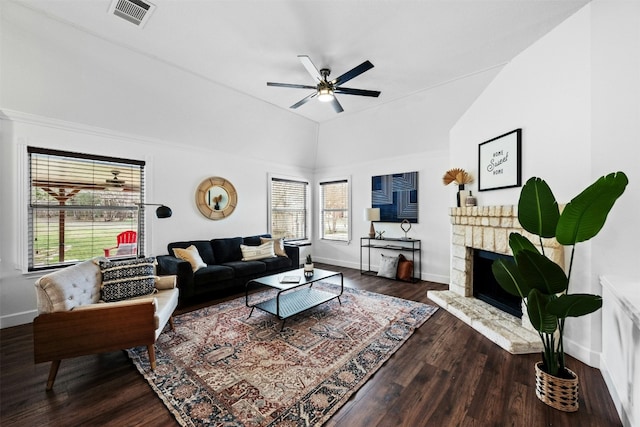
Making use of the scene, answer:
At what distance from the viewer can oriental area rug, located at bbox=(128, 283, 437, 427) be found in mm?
1754

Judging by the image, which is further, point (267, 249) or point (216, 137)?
point (267, 249)

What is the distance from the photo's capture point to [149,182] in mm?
4082

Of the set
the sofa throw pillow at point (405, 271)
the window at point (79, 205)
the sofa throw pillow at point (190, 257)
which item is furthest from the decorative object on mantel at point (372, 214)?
the window at point (79, 205)

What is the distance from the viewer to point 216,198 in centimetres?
496

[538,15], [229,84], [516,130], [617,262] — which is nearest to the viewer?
[617,262]

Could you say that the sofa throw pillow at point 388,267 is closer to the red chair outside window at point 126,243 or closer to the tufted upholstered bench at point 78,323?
the tufted upholstered bench at point 78,323

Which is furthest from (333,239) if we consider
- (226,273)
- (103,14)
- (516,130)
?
(103,14)

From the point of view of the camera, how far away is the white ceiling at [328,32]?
234 centimetres

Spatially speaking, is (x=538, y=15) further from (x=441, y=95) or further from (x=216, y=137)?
(x=216, y=137)

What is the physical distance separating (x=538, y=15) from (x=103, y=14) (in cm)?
416

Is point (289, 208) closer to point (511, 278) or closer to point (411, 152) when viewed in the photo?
point (411, 152)

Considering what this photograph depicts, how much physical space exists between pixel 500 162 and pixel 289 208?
14.6 ft

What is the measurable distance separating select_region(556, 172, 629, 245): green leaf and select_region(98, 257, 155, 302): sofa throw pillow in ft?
12.0

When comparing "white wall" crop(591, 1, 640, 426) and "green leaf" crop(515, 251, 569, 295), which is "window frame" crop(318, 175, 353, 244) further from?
"green leaf" crop(515, 251, 569, 295)
